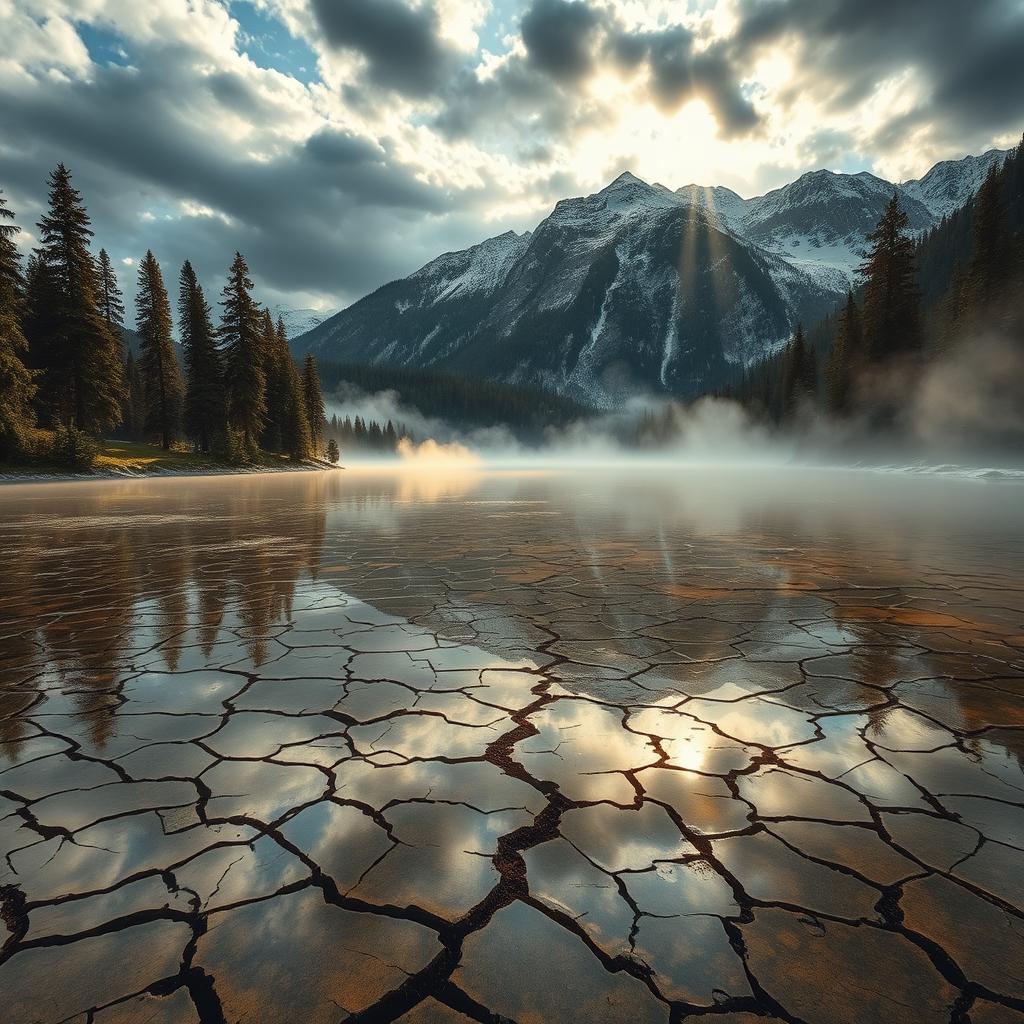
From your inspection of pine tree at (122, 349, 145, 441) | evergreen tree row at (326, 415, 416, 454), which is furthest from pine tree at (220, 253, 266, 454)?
evergreen tree row at (326, 415, 416, 454)

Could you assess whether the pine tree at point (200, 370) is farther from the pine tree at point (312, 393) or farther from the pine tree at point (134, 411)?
the pine tree at point (134, 411)

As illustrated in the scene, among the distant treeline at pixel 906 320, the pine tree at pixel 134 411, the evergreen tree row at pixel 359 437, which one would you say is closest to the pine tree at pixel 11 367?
the pine tree at pixel 134 411

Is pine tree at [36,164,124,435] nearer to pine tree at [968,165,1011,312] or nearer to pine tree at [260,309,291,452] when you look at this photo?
pine tree at [260,309,291,452]

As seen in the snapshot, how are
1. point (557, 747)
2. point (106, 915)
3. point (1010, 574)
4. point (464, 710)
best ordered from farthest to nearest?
point (1010, 574) < point (464, 710) < point (557, 747) < point (106, 915)

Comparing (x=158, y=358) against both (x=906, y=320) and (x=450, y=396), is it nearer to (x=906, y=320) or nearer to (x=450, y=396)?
(x=906, y=320)

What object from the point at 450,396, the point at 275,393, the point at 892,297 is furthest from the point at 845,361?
the point at 450,396

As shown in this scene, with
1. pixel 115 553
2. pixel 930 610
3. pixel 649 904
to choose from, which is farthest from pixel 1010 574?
pixel 115 553

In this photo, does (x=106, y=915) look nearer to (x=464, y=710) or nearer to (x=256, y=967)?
(x=256, y=967)
